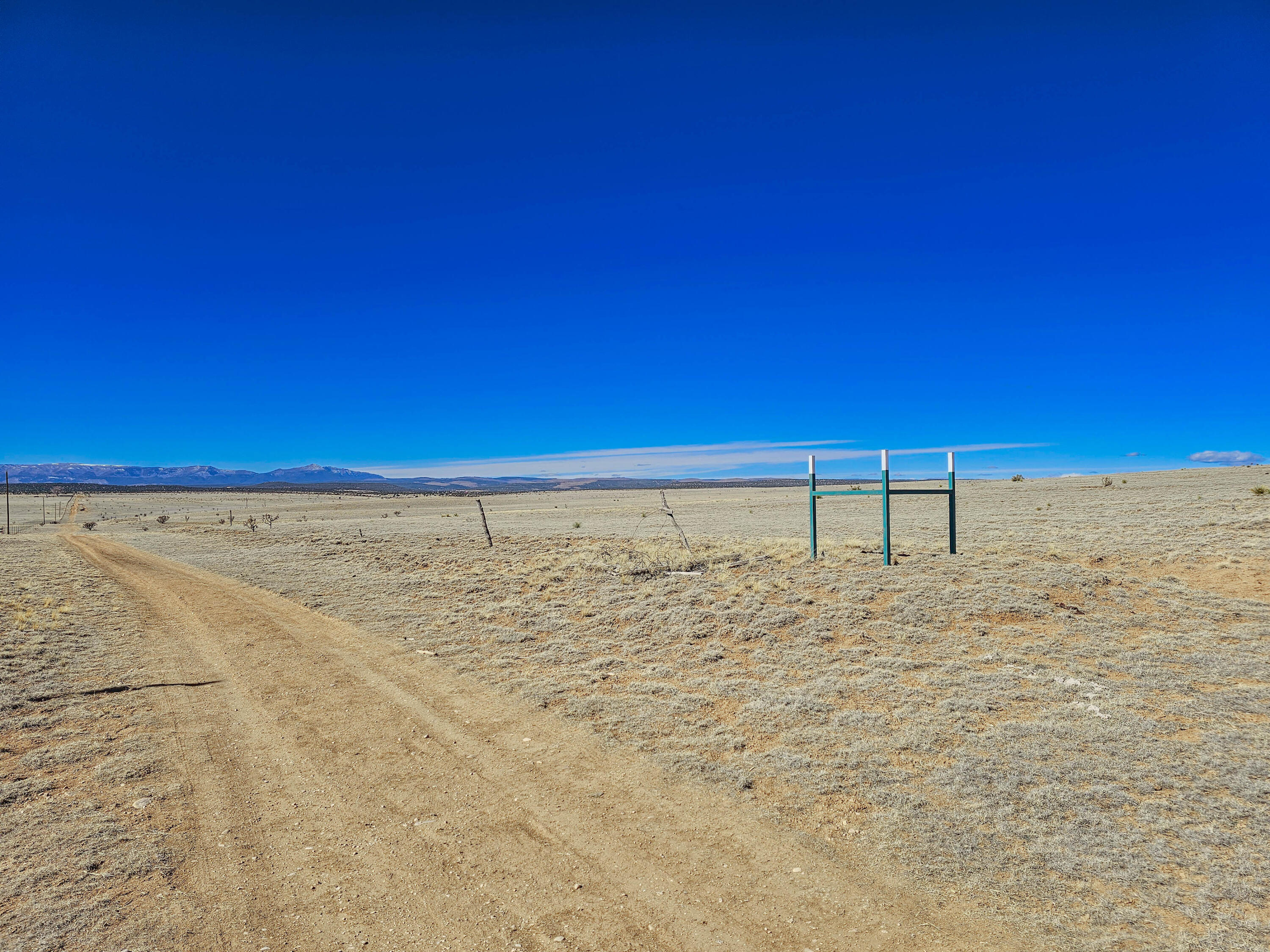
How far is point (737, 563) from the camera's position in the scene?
52.1 feet

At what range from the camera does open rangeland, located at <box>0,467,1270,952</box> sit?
4.44m

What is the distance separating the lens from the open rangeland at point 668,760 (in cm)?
444

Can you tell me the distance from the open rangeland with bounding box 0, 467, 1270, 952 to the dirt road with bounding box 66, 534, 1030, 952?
0.10 ft

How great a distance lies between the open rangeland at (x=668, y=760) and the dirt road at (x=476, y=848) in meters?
0.03

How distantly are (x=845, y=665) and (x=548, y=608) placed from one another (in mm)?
6166

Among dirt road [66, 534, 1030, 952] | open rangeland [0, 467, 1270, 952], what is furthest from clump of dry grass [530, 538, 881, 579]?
dirt road [66, 534, 1030, 952]

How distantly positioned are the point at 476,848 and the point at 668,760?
2.23 meters

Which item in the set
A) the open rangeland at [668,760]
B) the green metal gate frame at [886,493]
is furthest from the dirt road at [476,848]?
the green metal gate frame at [886,493]

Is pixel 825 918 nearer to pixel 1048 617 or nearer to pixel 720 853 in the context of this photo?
pixel 720 853

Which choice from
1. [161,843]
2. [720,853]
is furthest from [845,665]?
[161,843]

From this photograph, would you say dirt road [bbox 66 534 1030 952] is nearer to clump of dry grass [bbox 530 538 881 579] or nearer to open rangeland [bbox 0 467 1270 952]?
open rangeland [bbox 0 467 1270 952]

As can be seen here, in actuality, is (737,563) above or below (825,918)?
above

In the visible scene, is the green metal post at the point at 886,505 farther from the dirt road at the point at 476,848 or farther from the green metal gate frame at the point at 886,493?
the dirt road at the point at 476,848

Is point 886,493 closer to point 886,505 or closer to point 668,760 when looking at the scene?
point 886,505
